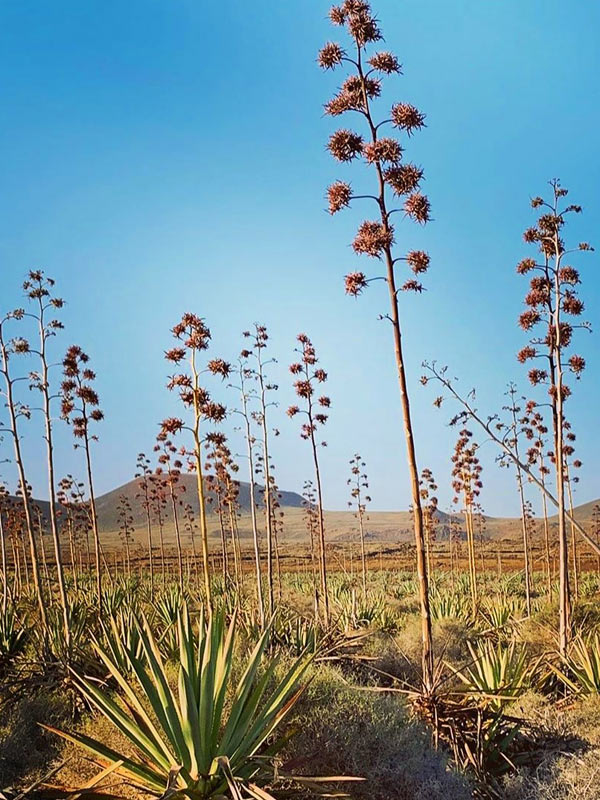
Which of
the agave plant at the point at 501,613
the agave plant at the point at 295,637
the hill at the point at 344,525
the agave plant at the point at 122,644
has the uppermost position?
the agave plant at the point at 122,644

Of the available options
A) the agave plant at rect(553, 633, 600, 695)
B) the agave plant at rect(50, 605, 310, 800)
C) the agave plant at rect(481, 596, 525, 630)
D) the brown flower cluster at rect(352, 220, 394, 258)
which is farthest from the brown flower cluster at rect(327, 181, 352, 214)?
the agave plant at rect(481, 596, 525, 630)

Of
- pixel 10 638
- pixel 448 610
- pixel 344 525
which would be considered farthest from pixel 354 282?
pixel 344 525

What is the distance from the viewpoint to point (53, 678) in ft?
23.5

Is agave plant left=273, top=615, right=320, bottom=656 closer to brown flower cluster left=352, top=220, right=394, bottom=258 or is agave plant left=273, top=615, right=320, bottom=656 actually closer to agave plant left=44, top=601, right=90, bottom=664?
agave plant left=44, top=601, right=90, bottom=664

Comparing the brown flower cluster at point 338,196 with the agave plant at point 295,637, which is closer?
the brown flower cluster at point 338,196

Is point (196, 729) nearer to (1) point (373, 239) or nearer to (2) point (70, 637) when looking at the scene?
(1) point (373, 239)

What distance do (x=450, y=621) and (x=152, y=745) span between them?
41.5 ft

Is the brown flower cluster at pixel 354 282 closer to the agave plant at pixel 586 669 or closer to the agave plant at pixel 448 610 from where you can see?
the agave plant at pixel 586 669

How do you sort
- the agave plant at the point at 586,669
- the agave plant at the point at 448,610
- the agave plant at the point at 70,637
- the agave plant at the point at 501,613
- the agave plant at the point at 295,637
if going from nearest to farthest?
1. the agave plant at the point at 70,637
2. the agave plant at the point at 586,669
3. the agave plant at the point at 295,637
4. the agave plant at the point at 501,613
5. the agave plant at the point at 448,610

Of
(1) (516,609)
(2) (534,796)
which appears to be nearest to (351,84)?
(2) (534,796)

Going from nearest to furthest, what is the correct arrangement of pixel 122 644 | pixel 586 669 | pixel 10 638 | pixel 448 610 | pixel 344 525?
pixel 122 644, pixel 586 669, pixel 10 638, pixel 448 610, pixel 344 525

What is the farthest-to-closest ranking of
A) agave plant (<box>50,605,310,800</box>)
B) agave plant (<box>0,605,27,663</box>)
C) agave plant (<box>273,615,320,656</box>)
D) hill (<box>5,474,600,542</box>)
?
hill (<box>5,474,600,542</box>) → agave plant (<box>0,605,27,663</box>) → agave plant (<box>273,615,320,656</box>) → agave plant (<box>50,605,310,800</box>)

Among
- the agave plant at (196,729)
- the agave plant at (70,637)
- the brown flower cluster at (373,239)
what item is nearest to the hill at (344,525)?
the agave plant at (70,637)

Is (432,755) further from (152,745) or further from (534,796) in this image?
(152,745)
